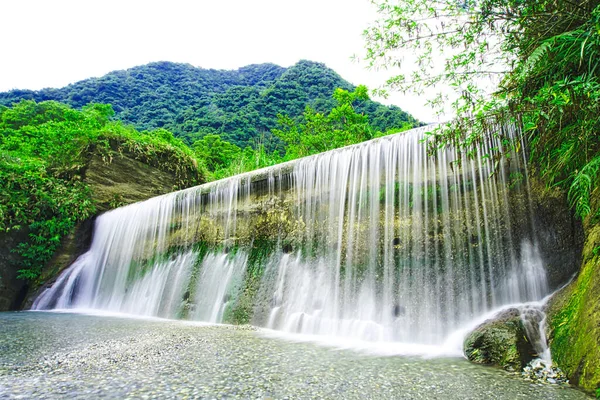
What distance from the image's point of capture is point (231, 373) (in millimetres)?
2727

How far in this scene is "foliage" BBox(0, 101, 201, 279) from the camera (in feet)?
33.1

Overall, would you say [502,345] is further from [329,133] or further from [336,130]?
[329,133]

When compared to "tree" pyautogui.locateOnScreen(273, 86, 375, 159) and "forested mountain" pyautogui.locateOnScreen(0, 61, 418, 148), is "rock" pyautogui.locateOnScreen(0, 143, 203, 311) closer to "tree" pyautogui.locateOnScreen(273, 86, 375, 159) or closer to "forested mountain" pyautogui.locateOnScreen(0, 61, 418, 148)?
"tree" pyautogui.locateOnScreen(273, 86, 375, 159)

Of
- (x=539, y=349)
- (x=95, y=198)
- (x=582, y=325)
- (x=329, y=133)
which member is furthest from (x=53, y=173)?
(x=582, y=325)

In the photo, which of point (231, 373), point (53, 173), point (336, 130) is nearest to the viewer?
point (231, 373)

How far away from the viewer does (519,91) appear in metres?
3.04

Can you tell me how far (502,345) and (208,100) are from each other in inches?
1890

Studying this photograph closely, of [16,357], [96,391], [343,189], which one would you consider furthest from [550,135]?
[16,357]

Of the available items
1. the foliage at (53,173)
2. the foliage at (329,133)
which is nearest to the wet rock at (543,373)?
the foliage at (53,173)

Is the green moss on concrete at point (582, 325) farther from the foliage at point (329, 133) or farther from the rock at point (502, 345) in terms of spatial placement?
the foliage at point (329, 133)

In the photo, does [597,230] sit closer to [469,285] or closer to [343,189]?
[469,285]

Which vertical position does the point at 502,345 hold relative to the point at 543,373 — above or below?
above

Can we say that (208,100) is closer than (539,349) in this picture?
No

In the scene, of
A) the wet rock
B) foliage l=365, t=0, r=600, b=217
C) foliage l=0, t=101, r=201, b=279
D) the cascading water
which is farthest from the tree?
the wet rock
